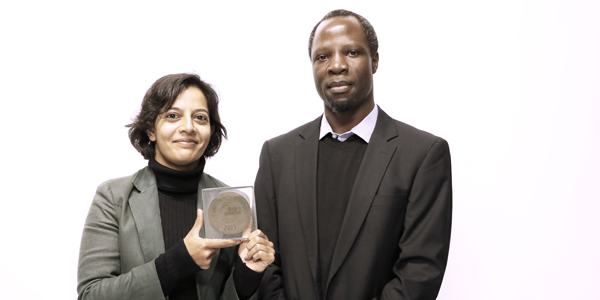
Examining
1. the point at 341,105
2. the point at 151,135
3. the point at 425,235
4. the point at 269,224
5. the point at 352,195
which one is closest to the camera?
the point at 425,235

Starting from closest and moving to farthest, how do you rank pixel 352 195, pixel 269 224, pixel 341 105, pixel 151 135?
pixel 352 195
pixel 341 105
pixel 269 224
pixel 151 135

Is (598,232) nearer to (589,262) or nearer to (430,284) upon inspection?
(589,262)

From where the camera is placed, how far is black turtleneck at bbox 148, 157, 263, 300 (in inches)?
100

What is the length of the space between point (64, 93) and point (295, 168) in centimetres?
244

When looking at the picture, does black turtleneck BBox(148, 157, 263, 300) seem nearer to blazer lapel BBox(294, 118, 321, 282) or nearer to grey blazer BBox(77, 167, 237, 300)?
grey blazer BBox(77, 167, 237, 300)

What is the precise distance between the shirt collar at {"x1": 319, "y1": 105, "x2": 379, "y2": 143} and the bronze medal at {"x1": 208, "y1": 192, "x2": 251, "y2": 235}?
1.99 feet

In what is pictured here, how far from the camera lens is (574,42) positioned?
3.96 metres

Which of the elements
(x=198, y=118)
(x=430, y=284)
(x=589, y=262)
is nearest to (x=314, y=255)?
(x=430, y=284)

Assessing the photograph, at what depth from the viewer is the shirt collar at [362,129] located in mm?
2736

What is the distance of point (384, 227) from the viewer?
251 cm

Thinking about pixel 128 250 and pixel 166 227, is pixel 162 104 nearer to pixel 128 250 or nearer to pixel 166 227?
pixel 166 227

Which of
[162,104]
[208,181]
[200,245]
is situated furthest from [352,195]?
[162,104]

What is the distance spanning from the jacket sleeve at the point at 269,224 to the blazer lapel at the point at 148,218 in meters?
0.56

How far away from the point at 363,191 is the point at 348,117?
1.47 ft
